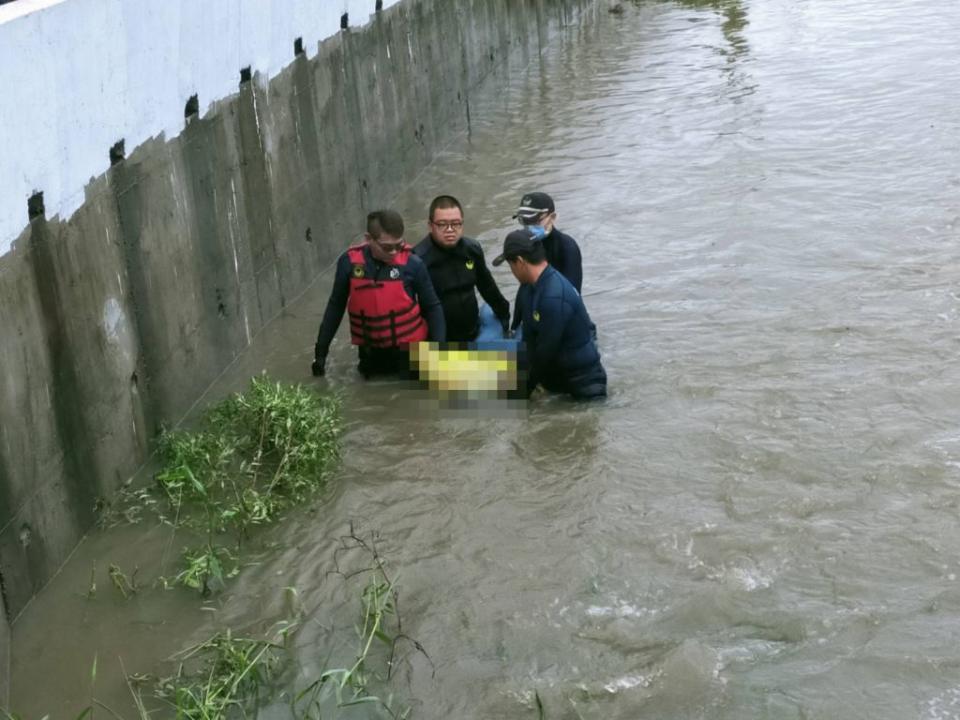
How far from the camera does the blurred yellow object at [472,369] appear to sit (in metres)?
9.01

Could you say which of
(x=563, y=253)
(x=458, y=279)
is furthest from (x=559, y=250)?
(x=458, y=279)

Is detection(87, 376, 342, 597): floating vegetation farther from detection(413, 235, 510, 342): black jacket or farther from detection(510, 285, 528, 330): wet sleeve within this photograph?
detection(510, 285, 528, 330): wet sleeve

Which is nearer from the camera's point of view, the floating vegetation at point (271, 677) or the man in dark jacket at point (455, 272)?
the floating vegetation at point (271, 677)

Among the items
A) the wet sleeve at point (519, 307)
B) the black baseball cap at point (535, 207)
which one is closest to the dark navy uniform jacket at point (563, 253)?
the wet sleeve at point (519, 307)

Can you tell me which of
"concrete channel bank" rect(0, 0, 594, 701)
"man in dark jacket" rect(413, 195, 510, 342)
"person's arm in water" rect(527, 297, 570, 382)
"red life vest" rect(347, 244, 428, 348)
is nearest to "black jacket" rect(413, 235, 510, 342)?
"man in dark jacket" rect(413, 195, 510, 342)

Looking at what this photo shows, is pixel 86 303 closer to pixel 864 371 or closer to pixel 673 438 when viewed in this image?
pixel 673 438

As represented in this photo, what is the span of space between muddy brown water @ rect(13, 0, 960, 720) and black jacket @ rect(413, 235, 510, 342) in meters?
0.66

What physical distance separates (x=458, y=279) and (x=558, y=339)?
43.5 inches

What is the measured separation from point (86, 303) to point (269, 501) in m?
1.54

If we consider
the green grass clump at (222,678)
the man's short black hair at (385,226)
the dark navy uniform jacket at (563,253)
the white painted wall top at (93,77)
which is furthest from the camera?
the dark navy uniform jacket at (563,253)

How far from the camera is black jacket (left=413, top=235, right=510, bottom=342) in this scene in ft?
30.6

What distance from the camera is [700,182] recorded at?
14.8 meters

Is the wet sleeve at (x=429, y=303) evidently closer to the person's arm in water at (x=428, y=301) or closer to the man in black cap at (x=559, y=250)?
the person's arm in water at (x=428, y=301)

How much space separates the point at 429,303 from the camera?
29.8 ft
